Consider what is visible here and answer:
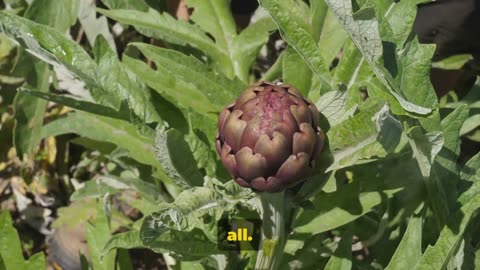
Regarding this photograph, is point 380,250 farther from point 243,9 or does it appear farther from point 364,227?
point 243,9

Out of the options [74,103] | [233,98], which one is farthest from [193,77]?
[74,103]

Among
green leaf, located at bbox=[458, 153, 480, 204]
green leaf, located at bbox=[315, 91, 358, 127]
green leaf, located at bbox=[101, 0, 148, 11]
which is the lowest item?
green leaf, located at bbox=[458, 153, 480, 204]

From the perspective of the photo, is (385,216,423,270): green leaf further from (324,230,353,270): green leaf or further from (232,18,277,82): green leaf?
(232,18,277,82): green leaf

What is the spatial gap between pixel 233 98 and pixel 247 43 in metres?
0.14

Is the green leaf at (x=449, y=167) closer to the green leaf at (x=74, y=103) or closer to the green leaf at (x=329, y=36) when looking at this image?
the green leaf at (x=329, y=36)

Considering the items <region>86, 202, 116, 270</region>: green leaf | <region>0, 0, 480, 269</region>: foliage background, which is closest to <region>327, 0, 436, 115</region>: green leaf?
<region>0, 0, 480, 269</region>: foliage background

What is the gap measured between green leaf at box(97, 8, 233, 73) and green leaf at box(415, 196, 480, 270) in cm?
38

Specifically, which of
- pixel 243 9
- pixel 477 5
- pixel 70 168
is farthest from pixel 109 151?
pixel 477 5

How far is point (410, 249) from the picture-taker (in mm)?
816

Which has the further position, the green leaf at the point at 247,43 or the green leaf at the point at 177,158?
the green leaf at the point at 247,43

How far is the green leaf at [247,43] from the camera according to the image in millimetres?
1021

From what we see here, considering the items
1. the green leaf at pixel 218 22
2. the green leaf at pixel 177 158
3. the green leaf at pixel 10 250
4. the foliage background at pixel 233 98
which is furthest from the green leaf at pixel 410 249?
the green leaf at pixel 10 250

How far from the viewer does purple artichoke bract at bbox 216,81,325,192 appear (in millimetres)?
637

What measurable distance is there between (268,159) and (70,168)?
3.39 ft
